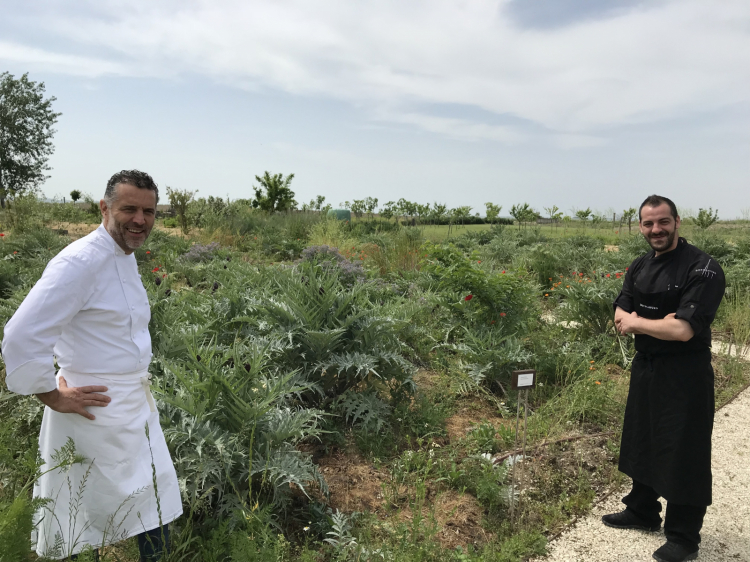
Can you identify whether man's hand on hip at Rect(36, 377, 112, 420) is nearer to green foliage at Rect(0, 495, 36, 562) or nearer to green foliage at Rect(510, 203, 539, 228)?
green foliage at Rect(0, 495, 36, 562)

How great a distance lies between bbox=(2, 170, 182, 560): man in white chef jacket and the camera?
6.23 ft

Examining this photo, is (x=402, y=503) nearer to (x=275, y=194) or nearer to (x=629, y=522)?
(x=629, y=522)

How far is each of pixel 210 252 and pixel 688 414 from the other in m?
8.96

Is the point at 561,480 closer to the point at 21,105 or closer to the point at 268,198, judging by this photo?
the point at 268,198

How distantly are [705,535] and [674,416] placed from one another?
0.89 m

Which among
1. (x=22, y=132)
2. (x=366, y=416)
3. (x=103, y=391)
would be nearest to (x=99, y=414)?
(x=103, y=391)

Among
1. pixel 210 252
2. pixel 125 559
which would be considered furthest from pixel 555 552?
pixel 210 252

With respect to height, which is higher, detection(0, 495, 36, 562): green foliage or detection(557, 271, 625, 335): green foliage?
detection(557, 271, 625, 335): green foliage

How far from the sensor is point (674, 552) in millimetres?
2820

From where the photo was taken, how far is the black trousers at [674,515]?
2.84 meters

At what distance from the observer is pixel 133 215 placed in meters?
2.04

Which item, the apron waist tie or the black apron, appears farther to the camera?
the black apron

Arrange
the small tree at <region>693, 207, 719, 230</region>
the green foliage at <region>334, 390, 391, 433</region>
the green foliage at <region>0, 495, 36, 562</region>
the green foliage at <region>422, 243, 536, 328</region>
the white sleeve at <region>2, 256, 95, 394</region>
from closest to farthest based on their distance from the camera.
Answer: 1. the green foliage at <region>0, 495, 36, 562</region>
2. the white sleeve at <region>2, 256, 95, 394</region>
3. the green foliage at <region>334, 390, 391, 433</region>
4. the green foliage at <region>422, 243, 536, 328</region>
5. the small tree at <region>693, 207, 719, 230</region>

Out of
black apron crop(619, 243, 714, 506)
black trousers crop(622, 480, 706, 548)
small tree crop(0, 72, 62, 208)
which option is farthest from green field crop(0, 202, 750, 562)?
small tree crop(0, 72, 62, 208)
